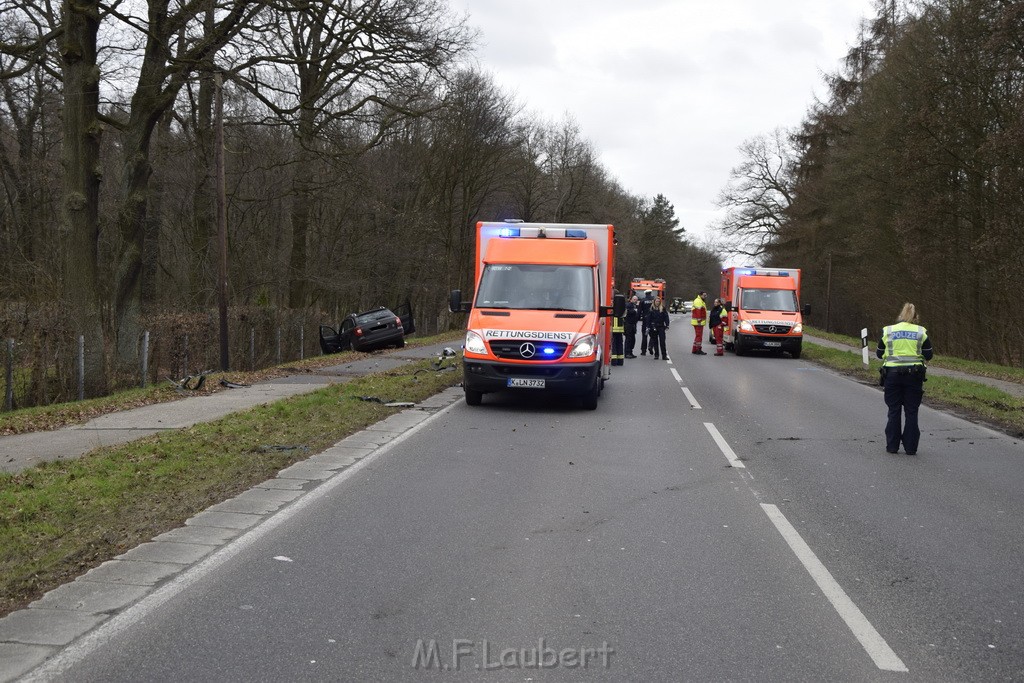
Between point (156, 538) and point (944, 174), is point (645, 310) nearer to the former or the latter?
point (944, 174)

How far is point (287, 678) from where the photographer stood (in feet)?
13.4

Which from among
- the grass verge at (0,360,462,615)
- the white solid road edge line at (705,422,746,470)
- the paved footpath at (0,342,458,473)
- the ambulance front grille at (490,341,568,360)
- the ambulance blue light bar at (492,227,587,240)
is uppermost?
the ambulance blue light bar at (492,227,587,240)

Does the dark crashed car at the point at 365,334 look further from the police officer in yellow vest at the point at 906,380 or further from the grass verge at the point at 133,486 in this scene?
the police officer in yellow vest at the point at 906,380

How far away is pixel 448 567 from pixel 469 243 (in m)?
45.9

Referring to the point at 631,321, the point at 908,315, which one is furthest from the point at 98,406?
the point at 631,321

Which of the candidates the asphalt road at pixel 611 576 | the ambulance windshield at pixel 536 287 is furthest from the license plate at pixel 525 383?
the asphalt road at pixel 611 576

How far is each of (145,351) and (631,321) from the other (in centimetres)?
1285

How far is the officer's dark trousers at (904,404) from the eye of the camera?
10758 mm

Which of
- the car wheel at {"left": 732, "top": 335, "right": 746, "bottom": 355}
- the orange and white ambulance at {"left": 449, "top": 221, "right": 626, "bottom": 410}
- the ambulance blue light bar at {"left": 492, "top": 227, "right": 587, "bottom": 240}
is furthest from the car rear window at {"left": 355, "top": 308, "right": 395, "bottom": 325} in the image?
the ambulance blue light bar at {"left": 492, "top": 227, "right": 587, "bottom": 240}

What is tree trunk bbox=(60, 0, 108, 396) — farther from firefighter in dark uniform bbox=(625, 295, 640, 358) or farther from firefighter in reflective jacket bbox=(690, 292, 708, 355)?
firefighter in reflective jacket bbox=(690, 292, 708, 355)

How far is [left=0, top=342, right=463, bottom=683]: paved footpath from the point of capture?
4.54m

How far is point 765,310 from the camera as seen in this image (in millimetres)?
29984

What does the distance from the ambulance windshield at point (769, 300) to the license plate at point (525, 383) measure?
1756 centimetres

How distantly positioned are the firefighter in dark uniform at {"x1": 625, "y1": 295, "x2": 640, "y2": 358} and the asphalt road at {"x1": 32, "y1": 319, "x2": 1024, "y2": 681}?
15.8 m
